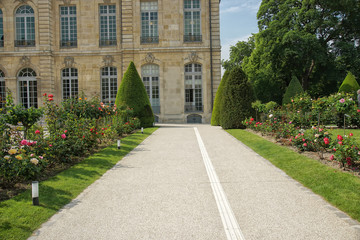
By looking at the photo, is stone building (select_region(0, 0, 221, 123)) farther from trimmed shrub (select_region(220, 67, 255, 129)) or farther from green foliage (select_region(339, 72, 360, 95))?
green foliage (select_region(339, 72, 360, 95))

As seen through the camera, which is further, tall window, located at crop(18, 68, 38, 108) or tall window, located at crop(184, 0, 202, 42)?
tall window, located at crop(18, 68, 38, 108)

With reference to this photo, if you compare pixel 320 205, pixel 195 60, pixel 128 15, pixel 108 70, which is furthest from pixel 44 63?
pixel 320 205

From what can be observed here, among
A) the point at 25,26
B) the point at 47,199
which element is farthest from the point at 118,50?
the point at 47,199

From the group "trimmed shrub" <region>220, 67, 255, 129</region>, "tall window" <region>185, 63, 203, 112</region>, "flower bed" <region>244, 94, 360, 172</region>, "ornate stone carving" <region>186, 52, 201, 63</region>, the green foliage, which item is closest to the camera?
"flower bed" <region>244, 94, 360, 172</region>

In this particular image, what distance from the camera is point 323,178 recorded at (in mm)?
6629

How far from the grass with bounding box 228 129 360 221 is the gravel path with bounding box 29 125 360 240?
19 cm

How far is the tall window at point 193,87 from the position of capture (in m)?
26.5

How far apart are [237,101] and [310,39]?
12.8 m

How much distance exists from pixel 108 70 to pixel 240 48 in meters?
24.1

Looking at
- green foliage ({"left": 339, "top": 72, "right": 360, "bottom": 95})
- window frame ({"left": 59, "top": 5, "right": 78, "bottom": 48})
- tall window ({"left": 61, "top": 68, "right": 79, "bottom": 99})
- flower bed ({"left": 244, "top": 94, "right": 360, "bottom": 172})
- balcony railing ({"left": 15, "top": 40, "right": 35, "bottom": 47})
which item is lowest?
flower bed ({"left": 244, "top": 94, "right": 360, "bottom": 172})

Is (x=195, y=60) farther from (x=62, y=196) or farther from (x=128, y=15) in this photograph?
(x=62, y=196)

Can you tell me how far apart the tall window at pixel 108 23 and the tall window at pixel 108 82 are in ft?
7.19

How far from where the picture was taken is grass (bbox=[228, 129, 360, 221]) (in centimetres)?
526

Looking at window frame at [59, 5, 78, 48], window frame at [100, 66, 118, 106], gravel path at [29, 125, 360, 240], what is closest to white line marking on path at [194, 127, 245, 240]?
gravel path at [29, 125, 360, 240]
